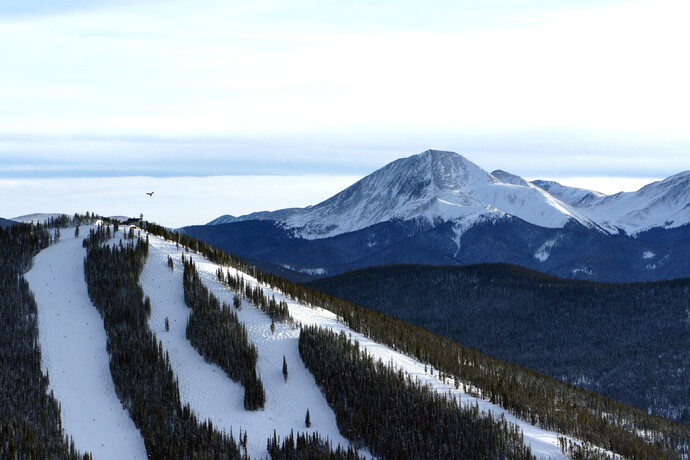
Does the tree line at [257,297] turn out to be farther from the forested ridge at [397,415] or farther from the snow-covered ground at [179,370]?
the forested ridge at [397,415]

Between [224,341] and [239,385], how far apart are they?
450 centimetres

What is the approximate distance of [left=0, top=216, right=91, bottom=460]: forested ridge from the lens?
1827 inches

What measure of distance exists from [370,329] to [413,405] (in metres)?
17.5

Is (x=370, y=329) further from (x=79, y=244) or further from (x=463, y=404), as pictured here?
(x=79, y=244)

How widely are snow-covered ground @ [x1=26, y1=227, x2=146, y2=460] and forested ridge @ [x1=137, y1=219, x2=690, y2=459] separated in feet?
48.5

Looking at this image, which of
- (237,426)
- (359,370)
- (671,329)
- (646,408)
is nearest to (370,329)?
(359,370)

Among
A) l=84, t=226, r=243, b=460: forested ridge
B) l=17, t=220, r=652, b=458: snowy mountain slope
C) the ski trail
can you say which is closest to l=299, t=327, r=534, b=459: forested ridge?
l=17, t=220, r=652, b=458: snowy mountain slope

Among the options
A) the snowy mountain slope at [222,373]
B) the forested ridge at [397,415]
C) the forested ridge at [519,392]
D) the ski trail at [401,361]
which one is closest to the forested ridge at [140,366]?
the snowy mountain slope at [222,373]

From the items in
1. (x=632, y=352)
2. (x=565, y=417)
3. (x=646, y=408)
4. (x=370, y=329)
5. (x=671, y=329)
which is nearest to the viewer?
(x=565, y=417)

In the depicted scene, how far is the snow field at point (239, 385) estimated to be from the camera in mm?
51969

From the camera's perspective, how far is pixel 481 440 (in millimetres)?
49438

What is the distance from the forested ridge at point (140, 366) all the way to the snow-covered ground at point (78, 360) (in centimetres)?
77

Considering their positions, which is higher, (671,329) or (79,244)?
(79,244)

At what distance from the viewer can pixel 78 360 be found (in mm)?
56875
